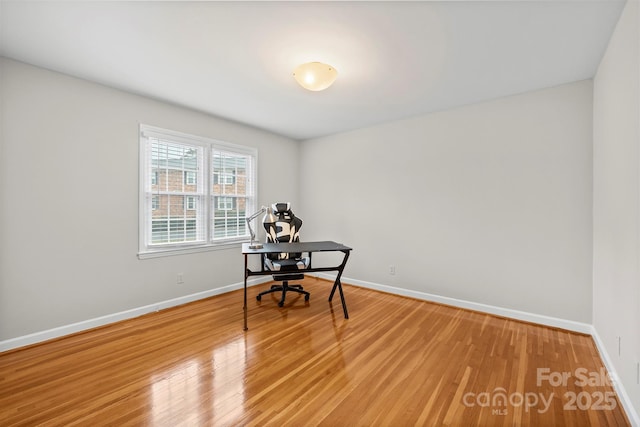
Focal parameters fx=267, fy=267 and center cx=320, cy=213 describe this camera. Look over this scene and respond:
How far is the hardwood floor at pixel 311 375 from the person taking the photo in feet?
5.28

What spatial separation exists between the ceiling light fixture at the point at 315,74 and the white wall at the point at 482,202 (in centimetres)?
192

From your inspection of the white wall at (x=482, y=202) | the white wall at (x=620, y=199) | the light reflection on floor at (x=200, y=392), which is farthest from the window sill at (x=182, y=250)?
the white wall at (x=620, y=199)

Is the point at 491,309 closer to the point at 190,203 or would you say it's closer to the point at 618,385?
the point at 618,385

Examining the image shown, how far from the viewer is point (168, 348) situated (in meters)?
2.40

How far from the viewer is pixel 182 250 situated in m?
3.52

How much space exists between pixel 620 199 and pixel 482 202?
4.69 ft

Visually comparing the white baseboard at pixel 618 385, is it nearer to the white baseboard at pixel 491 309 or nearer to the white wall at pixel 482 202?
the white baseboard at pixel 491 309

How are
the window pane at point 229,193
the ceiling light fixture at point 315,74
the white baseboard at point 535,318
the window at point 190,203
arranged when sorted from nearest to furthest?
the white baseboard at point 535,318
the ceiling light fixture at point 315,74
the window at point 190,203
the window pane at point 229,193

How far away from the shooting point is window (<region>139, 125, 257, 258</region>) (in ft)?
10.6

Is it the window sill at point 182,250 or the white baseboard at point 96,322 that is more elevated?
the window sill at point 182,250

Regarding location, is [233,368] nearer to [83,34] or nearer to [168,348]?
[168,348]

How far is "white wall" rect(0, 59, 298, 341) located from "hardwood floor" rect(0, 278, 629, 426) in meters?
0.36

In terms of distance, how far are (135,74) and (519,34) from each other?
132 inches

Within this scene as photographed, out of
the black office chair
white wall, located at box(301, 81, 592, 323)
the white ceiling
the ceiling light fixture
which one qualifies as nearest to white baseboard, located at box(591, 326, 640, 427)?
white wall, located at box(301, 81, 592, 323)
